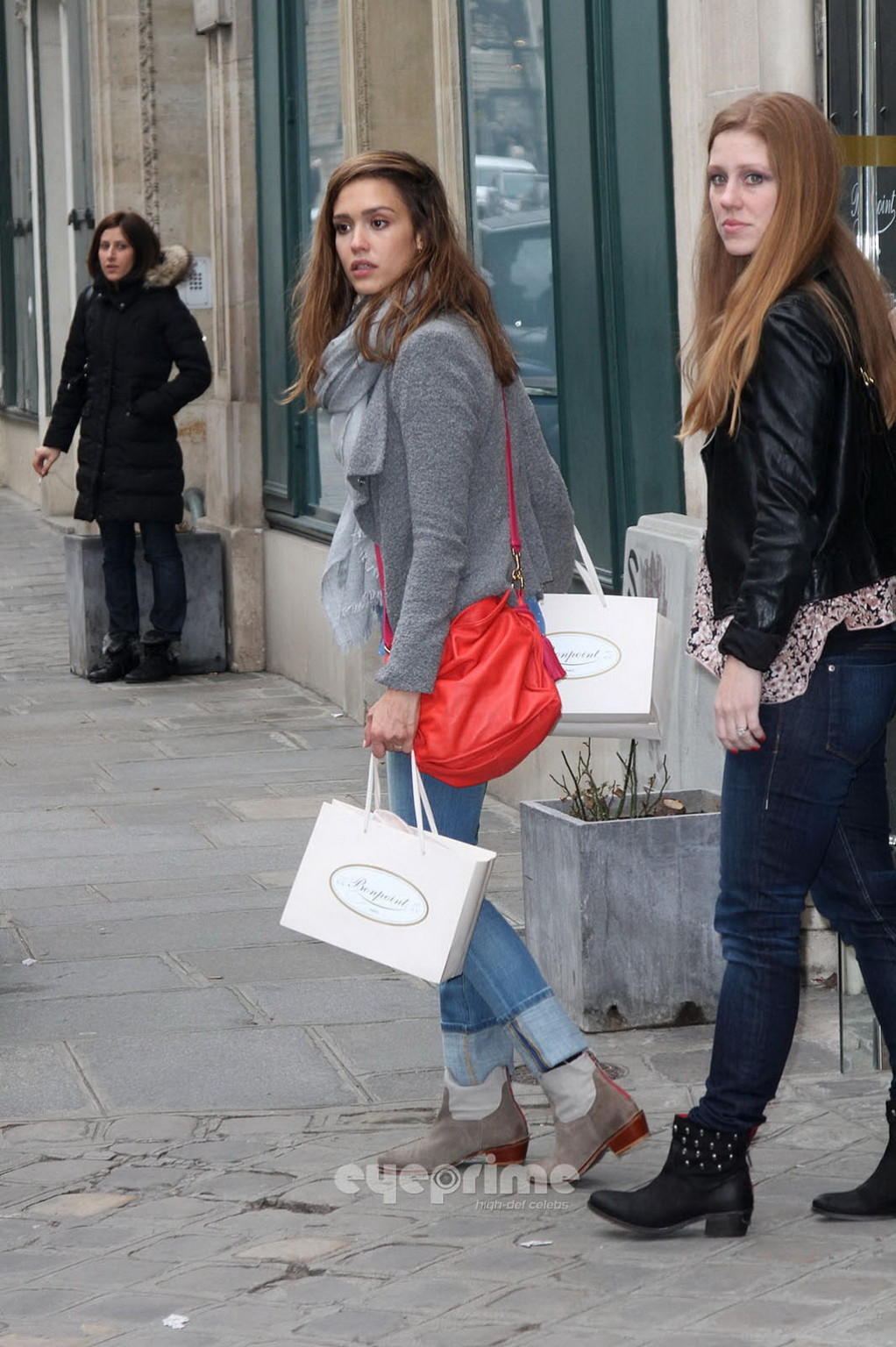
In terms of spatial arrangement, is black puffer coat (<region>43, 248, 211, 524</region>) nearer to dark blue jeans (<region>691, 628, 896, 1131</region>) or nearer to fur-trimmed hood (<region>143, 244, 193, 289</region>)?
fur-trimmed hood (<region>143, 244, 193, 289</region>)

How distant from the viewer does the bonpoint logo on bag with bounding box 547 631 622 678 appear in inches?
164

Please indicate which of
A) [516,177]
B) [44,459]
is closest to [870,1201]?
[516,177]

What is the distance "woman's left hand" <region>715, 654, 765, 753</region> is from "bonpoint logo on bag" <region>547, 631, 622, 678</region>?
67cm

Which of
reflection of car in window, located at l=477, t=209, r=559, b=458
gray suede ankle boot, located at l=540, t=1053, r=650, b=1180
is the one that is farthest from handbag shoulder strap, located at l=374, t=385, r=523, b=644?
reflection of car in window, located at l=477, t=209, r=559, b=458

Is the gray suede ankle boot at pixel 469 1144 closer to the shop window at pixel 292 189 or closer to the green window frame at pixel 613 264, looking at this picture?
the green window frame at pixel 613 264

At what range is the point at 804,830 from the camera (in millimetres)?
3574

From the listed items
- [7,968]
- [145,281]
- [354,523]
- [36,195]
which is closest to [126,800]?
[7,968]

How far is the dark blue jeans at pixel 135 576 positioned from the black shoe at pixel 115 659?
Result: 0.05 m

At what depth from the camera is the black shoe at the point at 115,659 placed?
1070 centimetres

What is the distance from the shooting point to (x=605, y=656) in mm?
4180

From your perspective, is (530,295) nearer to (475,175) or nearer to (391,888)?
(475,175)

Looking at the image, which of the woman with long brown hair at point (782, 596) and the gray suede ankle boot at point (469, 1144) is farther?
the gray suede ankle boot at point (469, 1144)

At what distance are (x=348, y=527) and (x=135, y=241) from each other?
668 centimetres

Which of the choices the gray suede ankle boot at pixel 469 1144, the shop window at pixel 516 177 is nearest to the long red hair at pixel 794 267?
the gray suede ankle boot at pixel 469 1144
